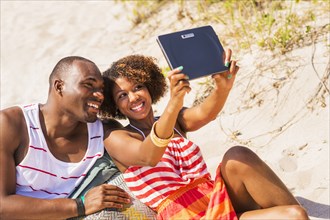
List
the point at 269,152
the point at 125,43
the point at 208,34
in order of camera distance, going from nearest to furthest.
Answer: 1. the point at 208,34
2. the point at 269,152
3. the point at 125,43

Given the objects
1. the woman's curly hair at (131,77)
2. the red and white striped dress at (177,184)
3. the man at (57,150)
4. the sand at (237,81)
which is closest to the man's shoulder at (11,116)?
the man at (57,150)

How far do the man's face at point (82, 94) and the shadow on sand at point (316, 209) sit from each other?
135 cm

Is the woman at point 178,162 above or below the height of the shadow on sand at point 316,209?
above

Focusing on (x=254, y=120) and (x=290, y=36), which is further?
(x=290, y=36)

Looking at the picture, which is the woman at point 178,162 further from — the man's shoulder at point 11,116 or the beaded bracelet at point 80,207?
the man's shoulder at point 11,116

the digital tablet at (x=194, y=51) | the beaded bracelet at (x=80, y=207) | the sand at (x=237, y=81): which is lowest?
the sand at (x=237, y=81)

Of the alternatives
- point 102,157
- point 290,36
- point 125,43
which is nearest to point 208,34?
point 102,157

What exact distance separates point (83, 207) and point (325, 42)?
2.56m

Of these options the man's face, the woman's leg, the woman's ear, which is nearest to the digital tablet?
the woman's leg

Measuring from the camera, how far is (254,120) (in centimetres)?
419

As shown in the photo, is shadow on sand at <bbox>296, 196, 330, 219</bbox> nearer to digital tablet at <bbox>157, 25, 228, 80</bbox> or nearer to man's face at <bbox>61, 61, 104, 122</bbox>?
digital tablet at <bbox>157, 25, 228, 80</bbox>

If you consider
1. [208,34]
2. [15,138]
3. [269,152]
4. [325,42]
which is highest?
[208,34]

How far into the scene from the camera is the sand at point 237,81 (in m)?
3.70

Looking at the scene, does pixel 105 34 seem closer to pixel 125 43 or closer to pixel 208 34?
pixel 125 43
